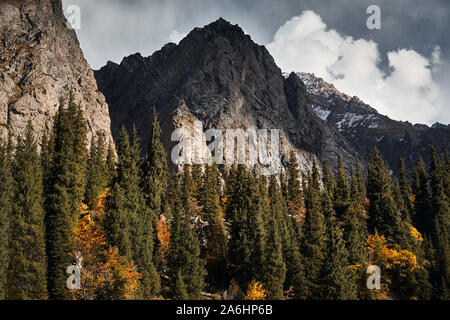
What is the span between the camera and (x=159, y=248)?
47.7 meters

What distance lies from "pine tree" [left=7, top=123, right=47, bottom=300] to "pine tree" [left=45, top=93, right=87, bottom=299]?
108 cm

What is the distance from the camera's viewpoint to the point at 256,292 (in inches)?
1663

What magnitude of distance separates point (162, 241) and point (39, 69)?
108571 mm

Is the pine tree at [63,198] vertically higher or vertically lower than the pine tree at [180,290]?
higher

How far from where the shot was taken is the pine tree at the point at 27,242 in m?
32.5

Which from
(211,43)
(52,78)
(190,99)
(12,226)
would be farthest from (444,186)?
(211,43)

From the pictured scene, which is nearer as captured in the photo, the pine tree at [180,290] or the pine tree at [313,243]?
the pine tree at [180,290]

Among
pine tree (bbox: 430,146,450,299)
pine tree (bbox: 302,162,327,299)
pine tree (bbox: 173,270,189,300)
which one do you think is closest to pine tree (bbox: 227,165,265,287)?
pine tree (bbox: 302,162,327,299)

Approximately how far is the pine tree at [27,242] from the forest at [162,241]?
0.10 metres

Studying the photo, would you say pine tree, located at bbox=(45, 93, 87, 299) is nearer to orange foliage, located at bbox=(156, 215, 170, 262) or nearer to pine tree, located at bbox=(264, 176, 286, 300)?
orange foliage, located at bbox=(156, 215, 170, 262)

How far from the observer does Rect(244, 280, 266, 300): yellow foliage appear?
41809mm

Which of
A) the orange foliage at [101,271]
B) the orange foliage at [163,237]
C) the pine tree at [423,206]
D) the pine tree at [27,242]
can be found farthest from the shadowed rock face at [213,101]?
the orange foliage at [101,271]

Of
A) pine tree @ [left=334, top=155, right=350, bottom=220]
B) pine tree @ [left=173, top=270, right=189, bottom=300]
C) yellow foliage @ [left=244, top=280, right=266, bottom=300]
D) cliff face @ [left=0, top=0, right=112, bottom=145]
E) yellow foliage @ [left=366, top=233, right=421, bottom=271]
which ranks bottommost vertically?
yellow foliage @ [left=244, top=280, right=266, bottom=300]

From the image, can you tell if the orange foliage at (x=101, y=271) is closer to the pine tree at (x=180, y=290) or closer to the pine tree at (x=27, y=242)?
the pine tree at (x=27, y=242)
